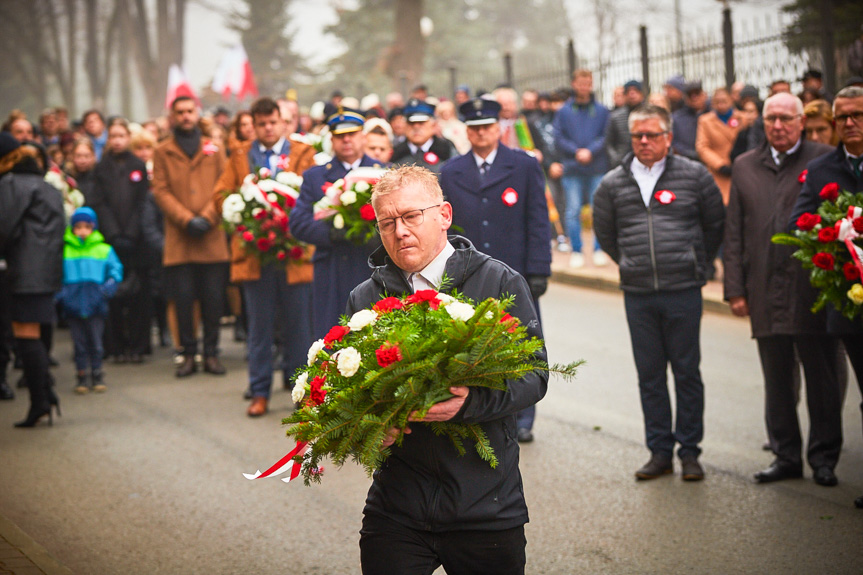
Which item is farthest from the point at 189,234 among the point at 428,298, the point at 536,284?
the point at 428,298

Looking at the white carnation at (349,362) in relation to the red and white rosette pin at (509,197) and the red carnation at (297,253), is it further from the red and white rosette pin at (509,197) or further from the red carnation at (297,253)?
the red carnation at (297,253)

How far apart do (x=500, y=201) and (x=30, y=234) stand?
13.2 ft

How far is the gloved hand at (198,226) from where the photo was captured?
11.2m

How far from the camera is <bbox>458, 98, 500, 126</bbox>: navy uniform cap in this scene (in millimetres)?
8250

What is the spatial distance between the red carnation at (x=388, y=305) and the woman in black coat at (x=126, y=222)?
9.20m

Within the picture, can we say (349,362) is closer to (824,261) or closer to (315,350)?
(315,350)

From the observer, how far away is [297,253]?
9.83 m

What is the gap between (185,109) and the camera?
11.5 m

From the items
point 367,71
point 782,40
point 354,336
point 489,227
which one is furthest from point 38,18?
point 354,336

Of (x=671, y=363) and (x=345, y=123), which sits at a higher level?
(x=345, y=123)

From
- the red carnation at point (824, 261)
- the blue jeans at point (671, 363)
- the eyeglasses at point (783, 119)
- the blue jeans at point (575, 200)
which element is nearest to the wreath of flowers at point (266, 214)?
the blue jeans at point (671, 363)

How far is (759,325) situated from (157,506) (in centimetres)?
416

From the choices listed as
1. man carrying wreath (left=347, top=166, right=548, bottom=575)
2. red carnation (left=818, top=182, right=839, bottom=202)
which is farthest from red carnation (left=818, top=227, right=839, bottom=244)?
man carrying wreath (left=347, top=166, right=548, bottom=575)

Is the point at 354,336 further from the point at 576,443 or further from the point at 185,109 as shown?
the point at 185,109
